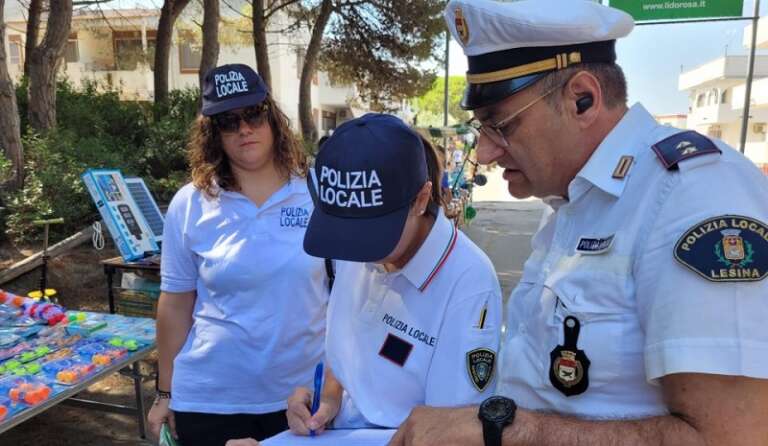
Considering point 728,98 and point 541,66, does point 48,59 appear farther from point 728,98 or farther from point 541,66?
point 728,98

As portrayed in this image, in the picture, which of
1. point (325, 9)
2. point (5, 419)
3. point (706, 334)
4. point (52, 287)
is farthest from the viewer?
point (325, 9)

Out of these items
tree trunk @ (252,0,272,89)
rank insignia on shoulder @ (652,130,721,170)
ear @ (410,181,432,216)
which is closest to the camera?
rank insignia on shoulder @ (652,130,721,170)

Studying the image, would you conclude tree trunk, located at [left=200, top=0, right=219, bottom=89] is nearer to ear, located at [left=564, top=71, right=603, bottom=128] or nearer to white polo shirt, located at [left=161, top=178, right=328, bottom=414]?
white polo shirt, located at [left=161, top=178, right=328, bottom=414]

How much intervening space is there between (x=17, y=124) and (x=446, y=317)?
21.8 feet

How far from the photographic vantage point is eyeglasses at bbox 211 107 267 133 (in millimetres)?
1965

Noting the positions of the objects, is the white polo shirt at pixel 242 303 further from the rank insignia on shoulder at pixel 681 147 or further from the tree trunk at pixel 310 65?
the tree trunk at pixel 310 65

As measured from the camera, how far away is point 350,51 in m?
13.3

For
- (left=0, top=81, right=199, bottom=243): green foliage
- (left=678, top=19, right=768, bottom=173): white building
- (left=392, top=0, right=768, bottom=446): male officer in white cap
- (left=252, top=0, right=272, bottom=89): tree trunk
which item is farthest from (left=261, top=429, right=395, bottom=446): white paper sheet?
(left=678, top=19, right=768, bottom=173): white building

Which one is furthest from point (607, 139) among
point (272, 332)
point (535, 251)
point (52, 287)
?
point (52, 287)

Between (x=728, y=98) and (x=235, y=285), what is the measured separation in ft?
158

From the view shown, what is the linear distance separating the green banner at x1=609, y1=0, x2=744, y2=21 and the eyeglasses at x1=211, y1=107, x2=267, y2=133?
5.39 m

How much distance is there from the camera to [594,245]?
0.93 metres

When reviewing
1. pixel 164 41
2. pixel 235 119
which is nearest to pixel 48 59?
pixel 164 41

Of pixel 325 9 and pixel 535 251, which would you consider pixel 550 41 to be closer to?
pixel 535 251
